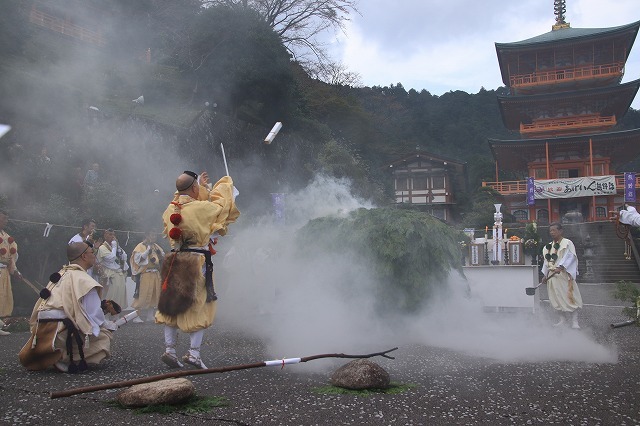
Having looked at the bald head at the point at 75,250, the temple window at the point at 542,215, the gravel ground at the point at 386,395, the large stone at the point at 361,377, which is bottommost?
the gravel ground at the point at 386,395

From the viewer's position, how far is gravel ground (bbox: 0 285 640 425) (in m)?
3.25

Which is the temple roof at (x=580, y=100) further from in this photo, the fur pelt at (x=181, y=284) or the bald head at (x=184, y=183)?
the fur pelt at (x=181, y=284)

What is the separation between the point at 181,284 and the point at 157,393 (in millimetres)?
1425

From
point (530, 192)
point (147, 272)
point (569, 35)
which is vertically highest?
point (569, 35)

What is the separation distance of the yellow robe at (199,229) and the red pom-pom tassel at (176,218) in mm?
43

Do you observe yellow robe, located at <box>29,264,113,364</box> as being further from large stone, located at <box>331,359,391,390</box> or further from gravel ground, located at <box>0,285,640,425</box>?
large stone, located at <box>331,359,391,390</box>

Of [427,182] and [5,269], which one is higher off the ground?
[427,182]

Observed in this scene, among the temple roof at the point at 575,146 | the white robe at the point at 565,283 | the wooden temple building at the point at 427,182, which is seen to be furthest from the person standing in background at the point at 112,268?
the temple roof at the point at 575,146

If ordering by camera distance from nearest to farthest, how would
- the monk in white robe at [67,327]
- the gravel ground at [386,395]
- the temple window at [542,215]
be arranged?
the gravel ground at [386,395]
the monk in white robe at [67,327]
the temple window at [542,215]

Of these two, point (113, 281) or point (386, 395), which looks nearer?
point (386, 395)

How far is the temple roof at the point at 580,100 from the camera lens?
29109 millimetres

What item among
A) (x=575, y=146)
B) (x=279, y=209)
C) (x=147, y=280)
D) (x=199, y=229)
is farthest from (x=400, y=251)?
(x=575, y=146)

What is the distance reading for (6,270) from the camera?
7.37 metres

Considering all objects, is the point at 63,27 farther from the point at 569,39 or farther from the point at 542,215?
the point at 569,39
